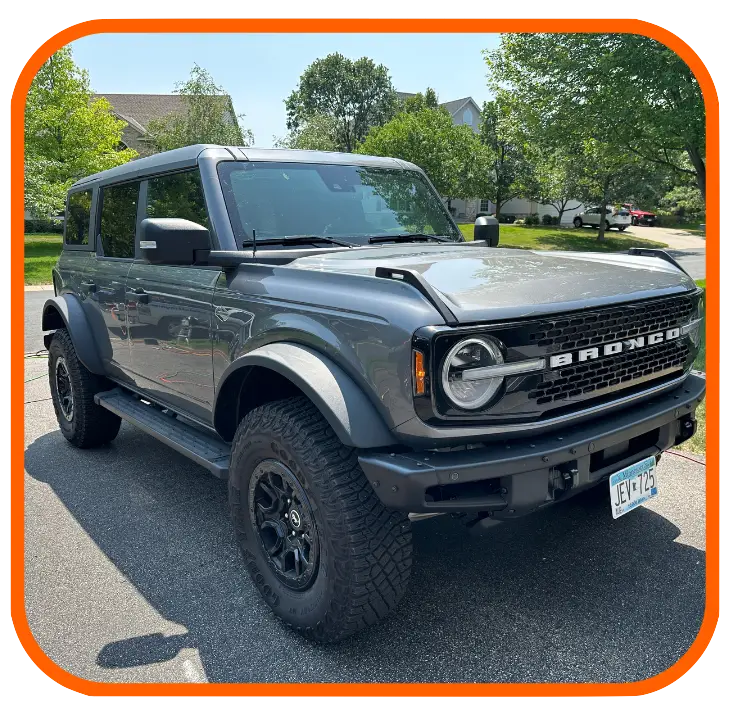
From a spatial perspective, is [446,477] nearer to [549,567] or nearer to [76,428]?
[549,567]

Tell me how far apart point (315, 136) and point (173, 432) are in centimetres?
2928

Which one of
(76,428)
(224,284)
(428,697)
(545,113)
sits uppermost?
(545,113)

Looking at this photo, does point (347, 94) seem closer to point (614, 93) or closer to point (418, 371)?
point (614, 93)

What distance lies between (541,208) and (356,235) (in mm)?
48239

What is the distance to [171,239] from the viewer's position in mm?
3090

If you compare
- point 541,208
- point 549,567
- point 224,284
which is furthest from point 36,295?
point 541,208

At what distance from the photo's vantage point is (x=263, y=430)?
279cm

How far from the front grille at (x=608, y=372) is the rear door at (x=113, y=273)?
2961 millimetres

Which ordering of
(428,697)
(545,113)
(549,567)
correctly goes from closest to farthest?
1. (428,697)
2. (549,567)
3. (545,113)

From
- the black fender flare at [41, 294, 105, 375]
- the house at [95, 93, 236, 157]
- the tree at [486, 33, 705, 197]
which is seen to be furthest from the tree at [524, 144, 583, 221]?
the house at [95, 93, 236, 157]

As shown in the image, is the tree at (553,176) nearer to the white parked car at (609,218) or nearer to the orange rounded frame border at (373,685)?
the white parked car at (609,218)

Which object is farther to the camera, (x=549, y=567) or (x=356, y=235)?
(x=356, y=235)

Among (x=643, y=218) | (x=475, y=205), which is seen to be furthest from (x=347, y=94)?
(x=643, y=218)

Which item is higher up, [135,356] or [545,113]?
[545,113]
